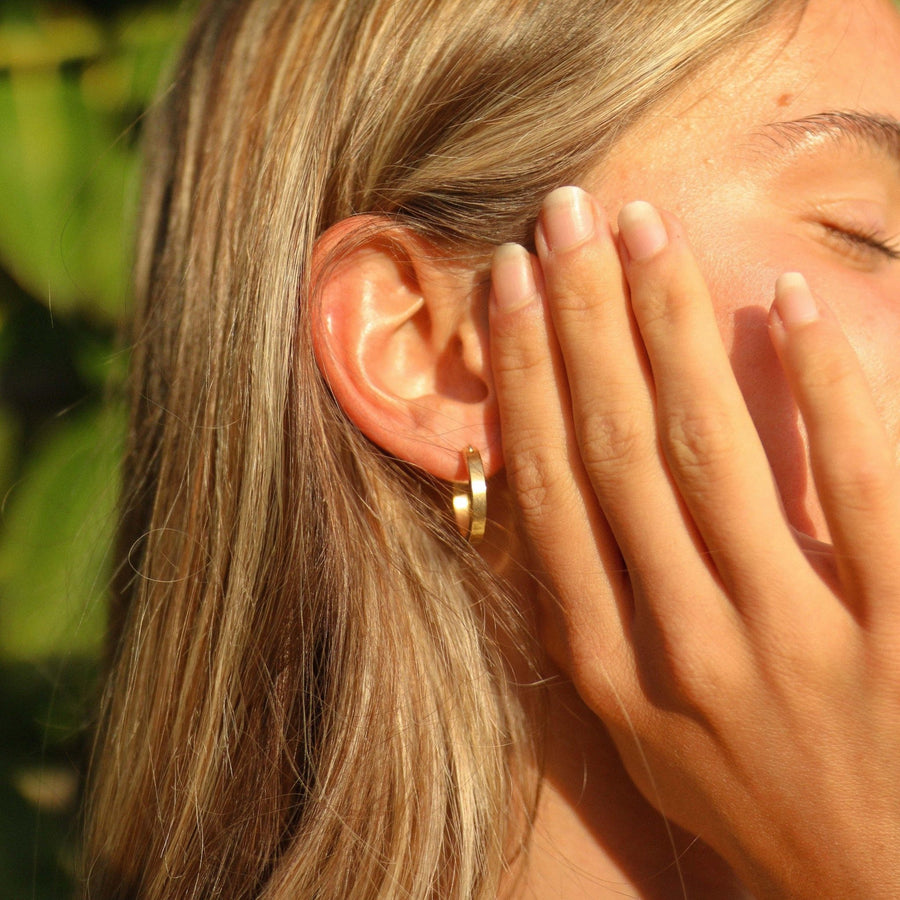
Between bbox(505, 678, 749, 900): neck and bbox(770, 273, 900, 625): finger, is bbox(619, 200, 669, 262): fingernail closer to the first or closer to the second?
bbox(770, 273, 900, 625): finger

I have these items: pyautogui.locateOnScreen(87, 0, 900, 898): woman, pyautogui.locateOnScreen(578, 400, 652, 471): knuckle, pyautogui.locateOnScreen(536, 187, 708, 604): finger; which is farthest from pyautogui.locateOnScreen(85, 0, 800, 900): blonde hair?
pyautogui.locateOnScreen(578, 400, 652, 471): knuckle

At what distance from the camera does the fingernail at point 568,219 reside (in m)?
1.09

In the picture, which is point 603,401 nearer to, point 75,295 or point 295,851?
point 295,851

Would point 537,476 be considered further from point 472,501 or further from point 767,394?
point 767,394

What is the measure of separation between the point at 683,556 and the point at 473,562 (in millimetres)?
305

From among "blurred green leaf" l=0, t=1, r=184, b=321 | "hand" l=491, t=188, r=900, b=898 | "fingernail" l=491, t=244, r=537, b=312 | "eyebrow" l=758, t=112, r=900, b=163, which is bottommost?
"hand" l=491, t=188, r=900, b=898

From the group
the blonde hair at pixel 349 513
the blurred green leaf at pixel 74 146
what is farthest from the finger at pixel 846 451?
the blurred green leaf at pixel 74 146

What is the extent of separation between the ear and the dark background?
0.67 meters

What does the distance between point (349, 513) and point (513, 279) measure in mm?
395

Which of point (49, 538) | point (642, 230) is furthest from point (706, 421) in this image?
point (49, 538)

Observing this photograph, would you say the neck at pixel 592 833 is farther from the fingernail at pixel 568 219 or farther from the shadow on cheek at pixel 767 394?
the fingernail at pixel 568 219

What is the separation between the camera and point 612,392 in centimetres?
110

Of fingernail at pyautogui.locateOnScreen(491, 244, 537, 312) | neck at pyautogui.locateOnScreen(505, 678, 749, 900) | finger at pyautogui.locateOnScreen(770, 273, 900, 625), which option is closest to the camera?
→ finger at pyautogui.locateOnScreen(770, 273, 900, 625)

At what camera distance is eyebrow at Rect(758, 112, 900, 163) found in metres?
1.16
